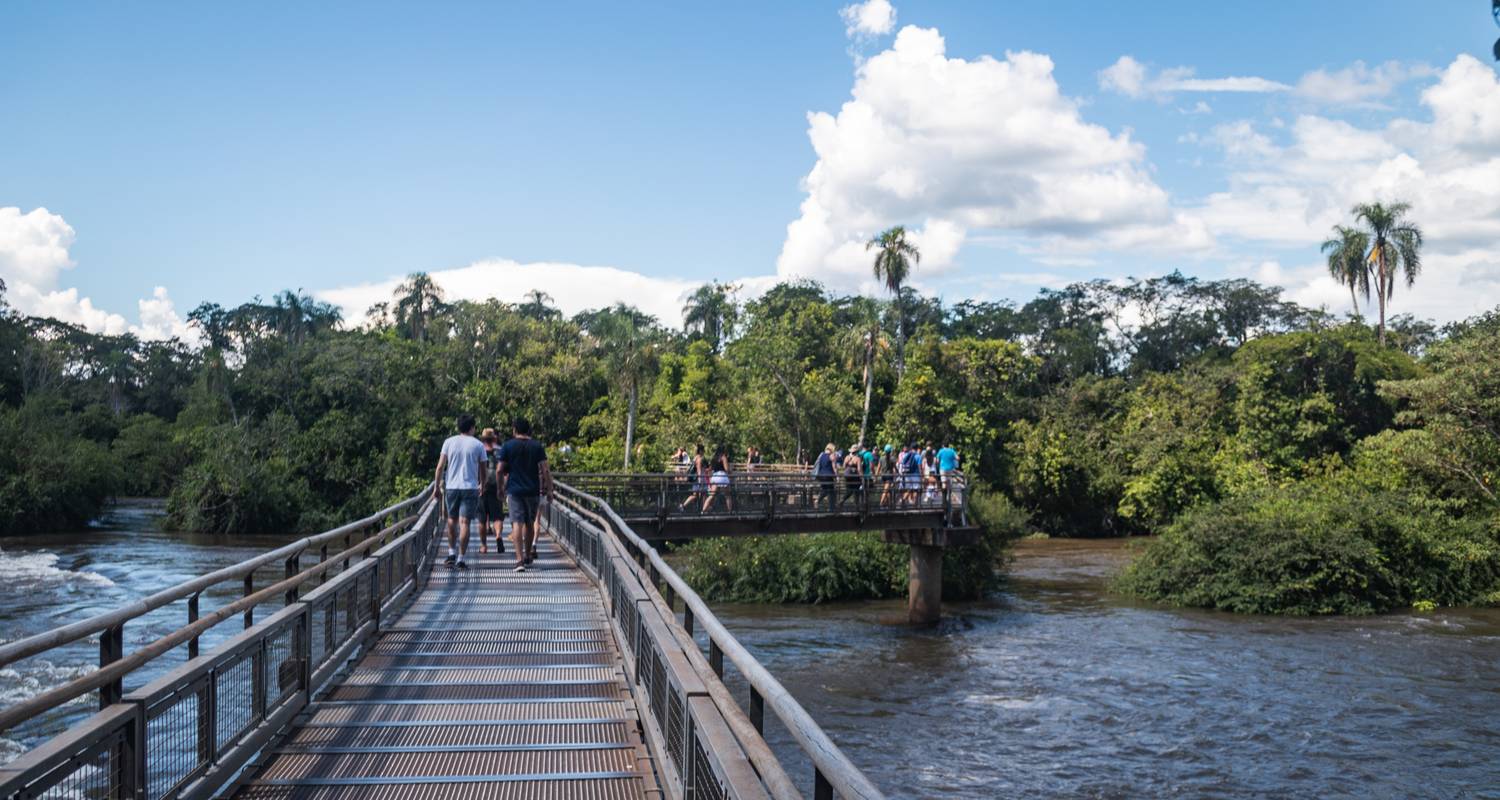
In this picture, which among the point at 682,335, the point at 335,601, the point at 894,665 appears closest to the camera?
the point at 335,601

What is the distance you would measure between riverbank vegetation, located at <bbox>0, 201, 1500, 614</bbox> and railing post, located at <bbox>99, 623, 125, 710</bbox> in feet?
94.1

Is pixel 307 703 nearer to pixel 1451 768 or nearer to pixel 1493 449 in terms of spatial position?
pixel 1451 768

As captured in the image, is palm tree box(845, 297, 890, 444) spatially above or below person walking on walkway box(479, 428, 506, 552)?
above

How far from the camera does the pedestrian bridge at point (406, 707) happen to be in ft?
13.3

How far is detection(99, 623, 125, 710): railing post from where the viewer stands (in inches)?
179

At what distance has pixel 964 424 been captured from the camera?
53.6m

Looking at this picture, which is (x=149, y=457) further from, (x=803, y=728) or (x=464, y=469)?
(x=803, y=728)

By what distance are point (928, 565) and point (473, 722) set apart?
24.6 meters

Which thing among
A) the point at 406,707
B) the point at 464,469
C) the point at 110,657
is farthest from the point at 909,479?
the point at 110,657

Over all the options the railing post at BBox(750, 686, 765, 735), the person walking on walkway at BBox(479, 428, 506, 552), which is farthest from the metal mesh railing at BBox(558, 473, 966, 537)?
the railing post at BBox(750, 686, 765, 735)

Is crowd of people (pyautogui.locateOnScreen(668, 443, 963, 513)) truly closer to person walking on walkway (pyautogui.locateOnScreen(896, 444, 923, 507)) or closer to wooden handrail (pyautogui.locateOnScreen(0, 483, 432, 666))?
person walking on walkway (pyautogui.locateOnScreen(896, 444, 923, 507))

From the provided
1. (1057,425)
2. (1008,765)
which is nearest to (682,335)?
(1057,425)

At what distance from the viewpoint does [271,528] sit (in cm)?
5616

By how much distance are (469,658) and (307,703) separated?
2.07m
